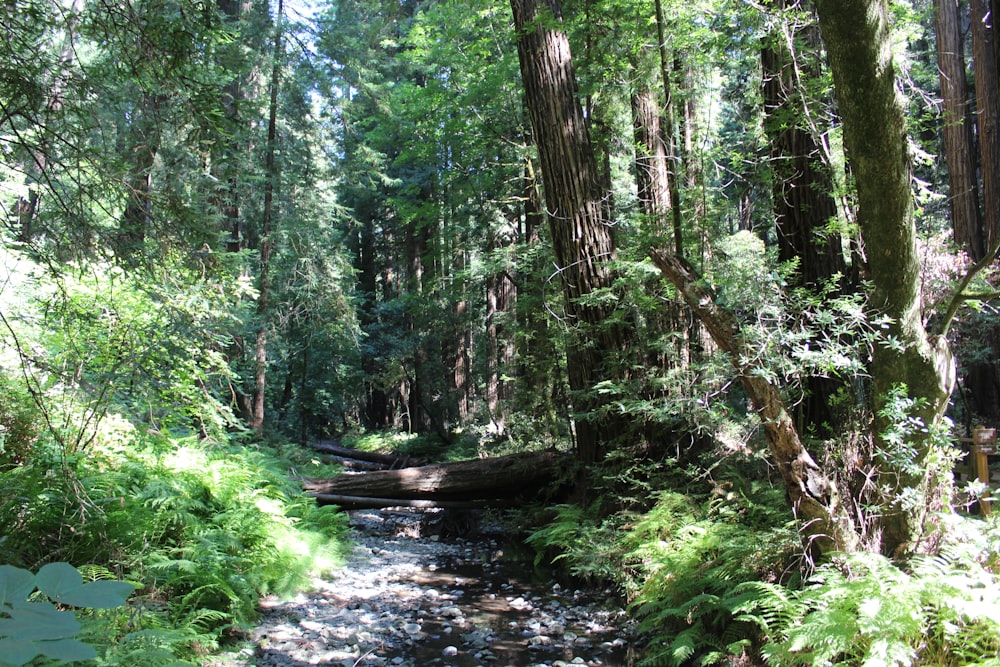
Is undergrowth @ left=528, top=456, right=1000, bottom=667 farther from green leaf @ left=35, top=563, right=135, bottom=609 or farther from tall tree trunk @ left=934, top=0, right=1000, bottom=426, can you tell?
tall tree trunk @ left=934, top=0, right=1000, bottom=426

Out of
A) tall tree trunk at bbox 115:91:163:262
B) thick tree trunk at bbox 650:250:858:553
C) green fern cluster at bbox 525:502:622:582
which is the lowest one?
green fern cluster at bbox 525:502:622:582

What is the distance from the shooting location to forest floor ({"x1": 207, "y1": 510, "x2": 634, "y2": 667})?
4.95 metres

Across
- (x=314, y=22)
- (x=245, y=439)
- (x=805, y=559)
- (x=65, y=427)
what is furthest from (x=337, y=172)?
(x=805, y=559)

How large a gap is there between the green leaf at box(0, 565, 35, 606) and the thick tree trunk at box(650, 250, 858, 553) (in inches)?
153

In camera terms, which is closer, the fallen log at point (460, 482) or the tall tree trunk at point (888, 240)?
the tall tree trunk at point (888, 240)

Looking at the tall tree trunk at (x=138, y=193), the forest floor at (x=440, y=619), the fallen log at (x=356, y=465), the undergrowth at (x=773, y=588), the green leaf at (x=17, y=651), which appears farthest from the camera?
the fallen log at (x=356, y=465)

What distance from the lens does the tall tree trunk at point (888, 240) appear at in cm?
340

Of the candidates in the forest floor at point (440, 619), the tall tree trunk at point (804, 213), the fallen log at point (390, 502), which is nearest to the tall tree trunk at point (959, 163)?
the tall tree trunk at point (804, 213)

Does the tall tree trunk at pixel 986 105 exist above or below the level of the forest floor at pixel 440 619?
above

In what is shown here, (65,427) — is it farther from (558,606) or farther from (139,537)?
(558,606)

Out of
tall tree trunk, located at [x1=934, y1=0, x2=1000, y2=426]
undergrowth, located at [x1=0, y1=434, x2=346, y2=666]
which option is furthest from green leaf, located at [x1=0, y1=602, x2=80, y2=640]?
tall tree trunk, located at [x1=934, y1=0, x2=1000, y2=426]

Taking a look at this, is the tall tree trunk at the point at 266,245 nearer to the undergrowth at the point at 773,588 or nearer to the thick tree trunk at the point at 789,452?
the undergrowth at the point at 773,588

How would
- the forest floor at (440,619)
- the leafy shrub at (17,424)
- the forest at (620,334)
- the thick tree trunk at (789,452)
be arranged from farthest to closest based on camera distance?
the leafy shrub at (17,424)
the forest floor at (440,619)
the thick tree trunk at (789,452)
the forest at (620,334)

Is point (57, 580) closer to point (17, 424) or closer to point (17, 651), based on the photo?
point (17, 651)
